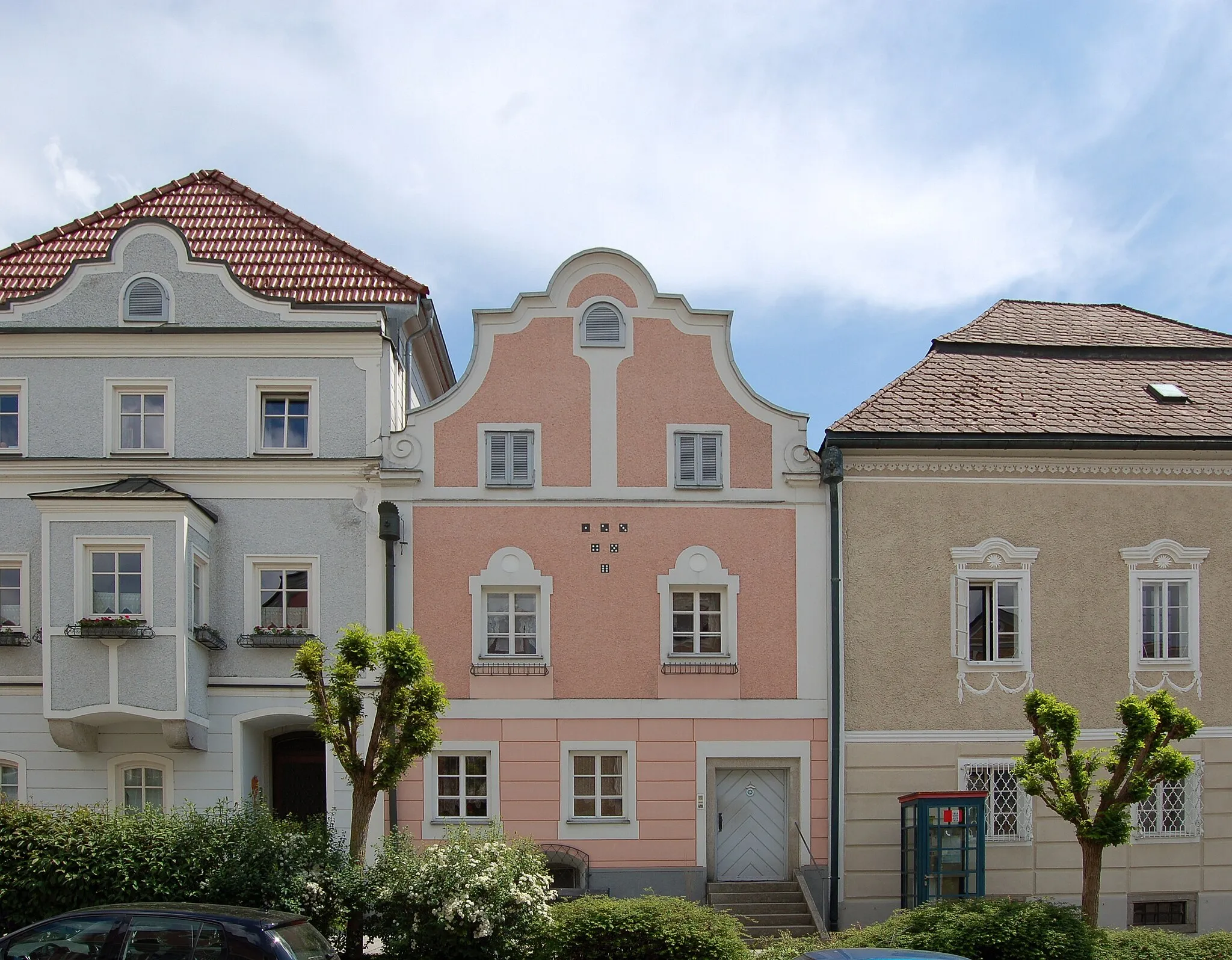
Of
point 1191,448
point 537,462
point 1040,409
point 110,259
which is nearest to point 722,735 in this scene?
point 537,462

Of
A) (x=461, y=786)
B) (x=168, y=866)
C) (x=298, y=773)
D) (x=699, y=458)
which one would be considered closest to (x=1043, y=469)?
(x=699, y=458)

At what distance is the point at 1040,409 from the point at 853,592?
459cm

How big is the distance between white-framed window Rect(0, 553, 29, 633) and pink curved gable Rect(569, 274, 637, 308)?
9.82 meters

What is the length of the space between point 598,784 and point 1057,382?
10.7 m

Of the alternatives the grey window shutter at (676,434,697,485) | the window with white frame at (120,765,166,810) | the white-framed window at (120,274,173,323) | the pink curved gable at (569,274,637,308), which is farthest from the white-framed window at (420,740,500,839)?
the white-framed window at (120,274,173,323)

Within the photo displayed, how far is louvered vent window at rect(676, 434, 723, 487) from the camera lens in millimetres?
22078

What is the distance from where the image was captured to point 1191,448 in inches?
870

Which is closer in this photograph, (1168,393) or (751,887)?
(751,887)

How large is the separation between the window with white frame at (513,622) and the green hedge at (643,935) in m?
6.60

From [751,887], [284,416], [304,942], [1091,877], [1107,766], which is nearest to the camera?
[304,942]

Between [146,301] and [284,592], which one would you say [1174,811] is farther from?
[146,301]

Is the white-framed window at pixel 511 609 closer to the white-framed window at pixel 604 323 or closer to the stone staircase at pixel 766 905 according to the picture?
the white-framed window at pixel 604 323

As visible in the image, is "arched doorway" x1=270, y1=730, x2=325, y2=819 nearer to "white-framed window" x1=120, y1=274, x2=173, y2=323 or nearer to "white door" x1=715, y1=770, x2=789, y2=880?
"white door" x1=715, y1=770, x2=789, y2=880

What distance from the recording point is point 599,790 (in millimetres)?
21531
